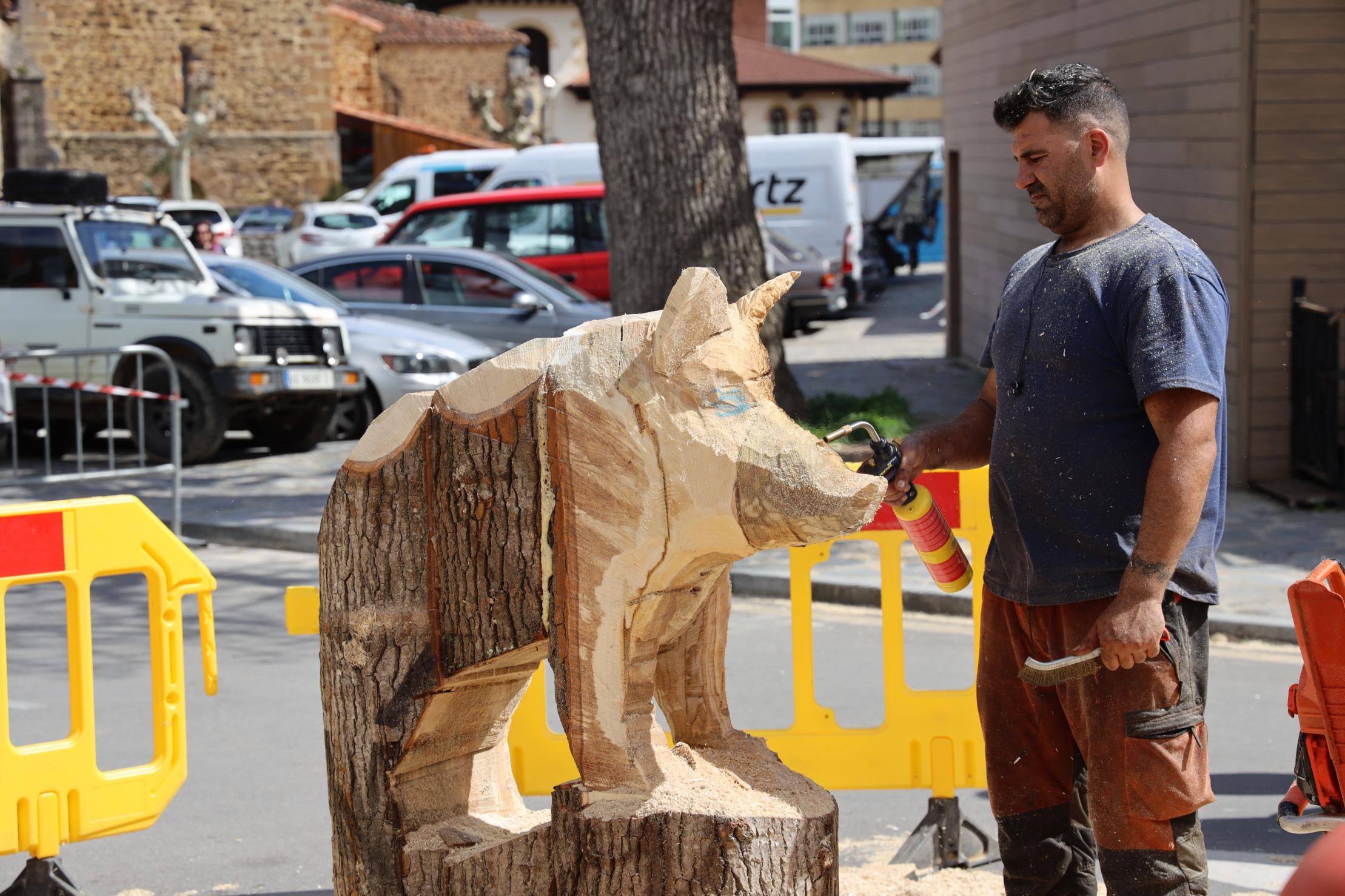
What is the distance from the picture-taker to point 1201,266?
2.81 meters

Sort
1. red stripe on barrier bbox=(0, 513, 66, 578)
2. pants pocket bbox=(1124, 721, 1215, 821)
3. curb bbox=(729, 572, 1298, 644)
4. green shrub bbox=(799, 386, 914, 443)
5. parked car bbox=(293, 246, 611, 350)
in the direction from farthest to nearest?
parked car bbox=(293, 246, 611, 350)
green shrub bbox=(799, 386, 914, 443)
curb bbox=(729, 572, 1298, 644)
red stripe on barrier bbox=(0, 513, 66, 578)
pants pocket bbox=(1124, 721, 1215, 821)

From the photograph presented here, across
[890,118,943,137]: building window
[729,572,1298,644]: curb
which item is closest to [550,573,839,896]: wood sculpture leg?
[729,572,1298,644]: curb

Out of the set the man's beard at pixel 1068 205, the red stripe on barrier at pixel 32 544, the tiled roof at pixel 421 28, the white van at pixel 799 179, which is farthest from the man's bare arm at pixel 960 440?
the tiled roof at pixel 421 28

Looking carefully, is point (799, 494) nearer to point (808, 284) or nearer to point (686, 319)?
point (686, 319)

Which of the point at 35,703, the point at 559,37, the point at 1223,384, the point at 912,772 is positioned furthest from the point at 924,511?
the point at 559,37

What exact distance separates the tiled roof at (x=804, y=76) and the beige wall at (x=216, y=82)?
26.0 ft

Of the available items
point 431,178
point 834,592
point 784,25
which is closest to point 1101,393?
point 834,592

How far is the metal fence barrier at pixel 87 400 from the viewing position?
869 centimetres

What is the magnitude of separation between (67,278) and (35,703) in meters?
6.20

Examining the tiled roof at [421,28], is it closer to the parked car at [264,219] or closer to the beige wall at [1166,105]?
the parked car at [264,219]

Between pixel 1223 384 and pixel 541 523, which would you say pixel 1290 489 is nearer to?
pixel 1223 384

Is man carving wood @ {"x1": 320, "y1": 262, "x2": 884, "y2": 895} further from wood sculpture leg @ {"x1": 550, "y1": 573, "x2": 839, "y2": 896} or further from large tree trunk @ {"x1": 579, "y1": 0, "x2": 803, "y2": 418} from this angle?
large tree trunk @ {"x1": 579, "y1": 0, "x2": 803, "y2": 418}

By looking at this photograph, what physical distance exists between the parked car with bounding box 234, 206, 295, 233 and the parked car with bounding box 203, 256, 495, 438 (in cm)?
2122

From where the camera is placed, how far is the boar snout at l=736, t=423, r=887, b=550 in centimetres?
246
